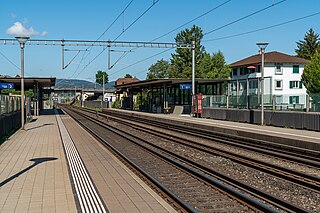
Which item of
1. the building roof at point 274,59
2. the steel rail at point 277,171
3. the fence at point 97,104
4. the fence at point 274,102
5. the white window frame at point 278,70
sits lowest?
the steel rail at point 277,171

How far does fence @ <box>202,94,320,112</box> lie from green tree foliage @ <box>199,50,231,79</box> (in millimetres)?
61424

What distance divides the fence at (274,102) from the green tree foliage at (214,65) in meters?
61.4

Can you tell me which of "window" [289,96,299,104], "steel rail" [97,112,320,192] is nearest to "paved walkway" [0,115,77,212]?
"steel rail" [97,112,320,192]

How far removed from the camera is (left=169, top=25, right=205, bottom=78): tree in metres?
103

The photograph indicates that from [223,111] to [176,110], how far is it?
1565 cm

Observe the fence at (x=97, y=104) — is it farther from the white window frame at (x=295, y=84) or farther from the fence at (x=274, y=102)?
the fence at (x=274, y=102)

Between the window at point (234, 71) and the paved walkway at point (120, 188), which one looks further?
the window at point (234, 71)

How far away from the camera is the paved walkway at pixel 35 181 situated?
782cm

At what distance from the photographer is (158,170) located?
1255 centimetres

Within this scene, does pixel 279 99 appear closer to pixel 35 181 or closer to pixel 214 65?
pixel 35 181

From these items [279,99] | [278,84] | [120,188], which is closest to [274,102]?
[279,99]

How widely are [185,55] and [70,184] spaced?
9519cm

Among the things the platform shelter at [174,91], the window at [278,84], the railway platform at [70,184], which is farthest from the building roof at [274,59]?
the railway platform at [70,184]

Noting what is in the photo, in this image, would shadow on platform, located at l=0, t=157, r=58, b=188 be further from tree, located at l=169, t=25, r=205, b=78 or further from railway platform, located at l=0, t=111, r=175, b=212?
tree, located at l=169, t=25, r=205, b=78
